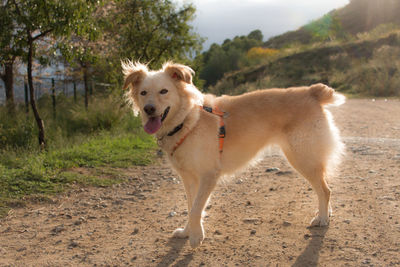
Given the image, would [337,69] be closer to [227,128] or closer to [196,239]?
[227,128]

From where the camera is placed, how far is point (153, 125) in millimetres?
3496

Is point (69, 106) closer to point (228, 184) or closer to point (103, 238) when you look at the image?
point (228, 184)

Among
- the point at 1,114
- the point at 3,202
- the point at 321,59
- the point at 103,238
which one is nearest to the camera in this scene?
the point at 103,238

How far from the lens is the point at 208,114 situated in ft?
12.1

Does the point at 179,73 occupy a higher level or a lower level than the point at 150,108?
higher

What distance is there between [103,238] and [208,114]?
1683mm

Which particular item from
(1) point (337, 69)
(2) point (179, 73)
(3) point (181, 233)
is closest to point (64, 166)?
(3) point (181, 233)

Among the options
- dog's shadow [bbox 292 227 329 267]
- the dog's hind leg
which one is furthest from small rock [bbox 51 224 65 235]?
the dog's hind leg

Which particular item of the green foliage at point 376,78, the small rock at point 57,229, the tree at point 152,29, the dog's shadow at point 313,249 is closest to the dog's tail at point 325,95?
the dog's shadow at point 313,249

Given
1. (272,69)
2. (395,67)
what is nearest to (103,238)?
(395,67)

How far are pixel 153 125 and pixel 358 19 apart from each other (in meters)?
70.2

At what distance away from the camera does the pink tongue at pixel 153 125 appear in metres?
3.48

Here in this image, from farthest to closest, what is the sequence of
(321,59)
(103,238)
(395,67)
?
(321,59), (395,67), (103,238)

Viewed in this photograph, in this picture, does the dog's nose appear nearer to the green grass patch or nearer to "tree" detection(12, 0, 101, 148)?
the green grass patch
